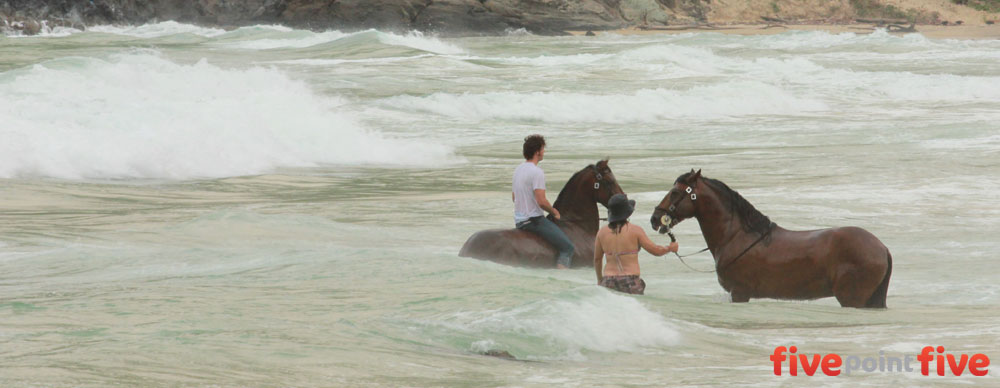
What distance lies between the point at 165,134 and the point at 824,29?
56224 millimetres

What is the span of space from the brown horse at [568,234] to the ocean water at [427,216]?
30 centimetres

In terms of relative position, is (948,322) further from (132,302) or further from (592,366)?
(132,302)

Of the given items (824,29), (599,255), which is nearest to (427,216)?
(599,255)

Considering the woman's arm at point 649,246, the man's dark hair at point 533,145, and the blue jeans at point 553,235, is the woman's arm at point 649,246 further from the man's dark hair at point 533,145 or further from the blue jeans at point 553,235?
the blue jeans at point 553,235

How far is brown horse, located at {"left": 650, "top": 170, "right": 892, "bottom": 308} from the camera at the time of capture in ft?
29.5

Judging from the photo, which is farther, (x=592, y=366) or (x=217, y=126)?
(x=217, y=126)

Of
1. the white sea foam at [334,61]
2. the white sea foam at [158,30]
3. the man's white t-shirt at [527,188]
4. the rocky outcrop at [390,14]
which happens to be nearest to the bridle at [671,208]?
the man's white t-shirt at [527,188]

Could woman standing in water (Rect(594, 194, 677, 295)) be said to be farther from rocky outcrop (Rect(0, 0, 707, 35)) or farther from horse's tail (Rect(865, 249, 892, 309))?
rocky outcrop (Rect(0, 0, 707, 35))

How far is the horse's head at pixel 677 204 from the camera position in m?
9.35

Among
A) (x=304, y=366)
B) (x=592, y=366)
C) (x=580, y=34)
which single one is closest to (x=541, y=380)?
(x=592, y=366)

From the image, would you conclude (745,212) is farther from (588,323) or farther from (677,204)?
(588,323)

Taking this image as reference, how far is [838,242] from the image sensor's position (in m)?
8.98

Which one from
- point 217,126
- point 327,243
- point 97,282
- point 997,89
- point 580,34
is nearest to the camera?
point 97,282

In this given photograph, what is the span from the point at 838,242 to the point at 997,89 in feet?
104
